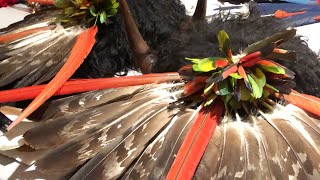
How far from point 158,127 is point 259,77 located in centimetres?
14

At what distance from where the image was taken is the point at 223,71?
21.6 inches

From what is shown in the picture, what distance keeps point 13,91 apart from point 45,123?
0.11 meters

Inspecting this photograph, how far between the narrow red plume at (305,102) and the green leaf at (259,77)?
0.18 feet

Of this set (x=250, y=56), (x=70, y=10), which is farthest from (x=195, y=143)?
(x=70, y=10)

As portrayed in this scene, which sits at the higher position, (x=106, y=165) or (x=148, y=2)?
(x=148, y=2)

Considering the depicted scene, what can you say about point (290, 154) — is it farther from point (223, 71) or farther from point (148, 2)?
point (148, 2)

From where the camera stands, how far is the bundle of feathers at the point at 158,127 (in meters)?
0.53

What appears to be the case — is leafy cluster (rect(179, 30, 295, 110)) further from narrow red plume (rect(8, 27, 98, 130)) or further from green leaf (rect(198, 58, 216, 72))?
narrow red plume (rect(8, 27, 98, 130))

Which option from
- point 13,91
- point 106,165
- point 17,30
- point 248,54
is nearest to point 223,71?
point 248,54

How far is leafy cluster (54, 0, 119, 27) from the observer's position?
0.79 metres

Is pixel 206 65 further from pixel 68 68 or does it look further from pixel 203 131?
pixel 68 68

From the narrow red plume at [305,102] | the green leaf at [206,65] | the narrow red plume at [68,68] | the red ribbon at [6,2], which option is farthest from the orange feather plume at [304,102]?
the red ribbon at [6,2]

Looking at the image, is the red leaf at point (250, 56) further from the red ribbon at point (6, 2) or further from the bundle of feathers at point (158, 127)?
the red ribbon at point (6, 2)

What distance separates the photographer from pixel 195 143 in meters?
0.54
